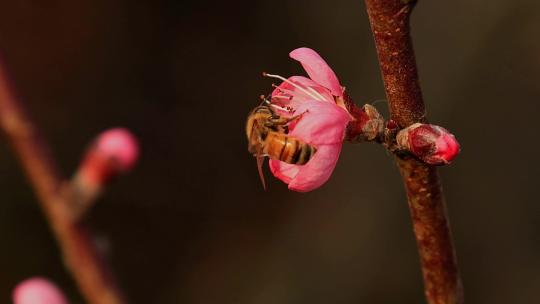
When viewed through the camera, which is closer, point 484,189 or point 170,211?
point 484,189

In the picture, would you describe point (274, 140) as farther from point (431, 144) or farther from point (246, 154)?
point (246, 154)

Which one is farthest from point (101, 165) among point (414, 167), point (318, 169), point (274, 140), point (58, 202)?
point (414, 167)

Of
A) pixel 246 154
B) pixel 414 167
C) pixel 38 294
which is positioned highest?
pixel 414 167

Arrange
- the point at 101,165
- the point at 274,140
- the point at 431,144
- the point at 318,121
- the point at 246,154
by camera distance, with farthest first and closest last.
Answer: the point at 246,154
the point at 101,165
the point at 274,140
the point at 318,121
the point at 431,144

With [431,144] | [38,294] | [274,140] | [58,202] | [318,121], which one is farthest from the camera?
[38,294]

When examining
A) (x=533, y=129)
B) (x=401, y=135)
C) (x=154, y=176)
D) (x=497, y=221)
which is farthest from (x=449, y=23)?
(x=401, y=135)

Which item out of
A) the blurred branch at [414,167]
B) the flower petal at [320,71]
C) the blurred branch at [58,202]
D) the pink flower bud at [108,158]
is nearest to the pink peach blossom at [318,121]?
the flower petal at [320,71]

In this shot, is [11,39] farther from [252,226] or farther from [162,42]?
[252,226]
